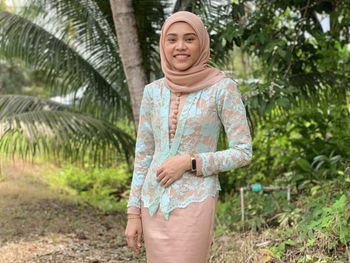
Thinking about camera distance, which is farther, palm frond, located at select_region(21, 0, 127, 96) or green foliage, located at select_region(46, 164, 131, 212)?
green foliage, located at select_region(46, 164, 131, 212)

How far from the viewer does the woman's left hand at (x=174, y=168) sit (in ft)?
7.60

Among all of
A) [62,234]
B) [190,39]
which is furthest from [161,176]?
[62,234]

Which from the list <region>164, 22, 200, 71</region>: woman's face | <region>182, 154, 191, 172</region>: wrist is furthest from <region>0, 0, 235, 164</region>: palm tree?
<region>182, 154, 191, 172</region>: wrist

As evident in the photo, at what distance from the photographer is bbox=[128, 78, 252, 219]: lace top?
7.70 feet

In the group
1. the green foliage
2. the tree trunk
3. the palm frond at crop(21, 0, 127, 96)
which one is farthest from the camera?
the green foliage

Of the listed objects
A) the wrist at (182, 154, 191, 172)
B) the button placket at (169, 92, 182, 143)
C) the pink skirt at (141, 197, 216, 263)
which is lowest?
the pink skirt at (141, 197, 216, 263)

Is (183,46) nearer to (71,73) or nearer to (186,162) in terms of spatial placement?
(186,162)

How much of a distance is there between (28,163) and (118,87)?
3719 mm

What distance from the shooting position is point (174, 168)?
232 cm

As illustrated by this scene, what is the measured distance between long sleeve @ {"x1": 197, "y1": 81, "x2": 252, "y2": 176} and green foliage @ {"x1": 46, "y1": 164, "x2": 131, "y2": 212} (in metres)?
6.12

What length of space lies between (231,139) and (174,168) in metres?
0.25

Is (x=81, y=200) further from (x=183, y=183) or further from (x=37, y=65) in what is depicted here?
(x=183, y=183)

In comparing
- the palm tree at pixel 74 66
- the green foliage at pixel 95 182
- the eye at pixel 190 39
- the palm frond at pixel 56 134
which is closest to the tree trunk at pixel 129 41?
the palm tree at pixel 74 66

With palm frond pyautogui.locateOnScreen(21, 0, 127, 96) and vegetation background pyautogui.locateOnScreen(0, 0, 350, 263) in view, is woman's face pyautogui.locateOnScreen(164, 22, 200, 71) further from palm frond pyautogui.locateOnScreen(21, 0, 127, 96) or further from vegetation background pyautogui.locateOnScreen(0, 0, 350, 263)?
palm frond pyautogui.locateOnScreen(21, 0, 127, 96)
